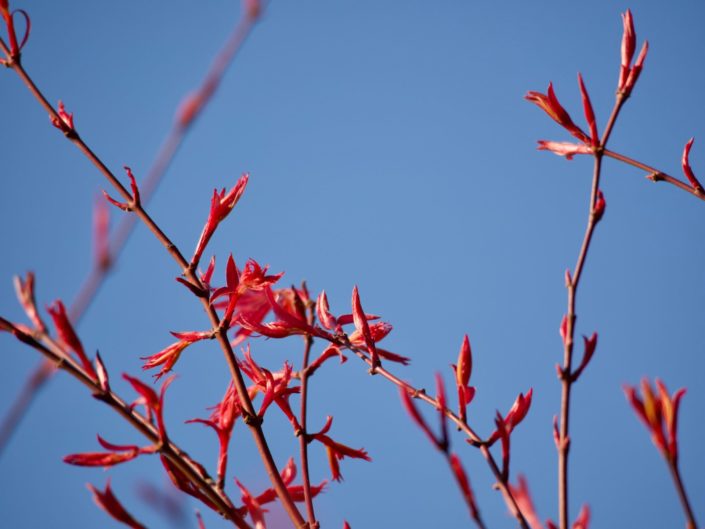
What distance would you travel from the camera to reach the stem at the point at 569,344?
0.97m

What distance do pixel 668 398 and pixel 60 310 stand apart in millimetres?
828

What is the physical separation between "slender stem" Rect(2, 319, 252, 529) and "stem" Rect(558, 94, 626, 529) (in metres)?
0.46

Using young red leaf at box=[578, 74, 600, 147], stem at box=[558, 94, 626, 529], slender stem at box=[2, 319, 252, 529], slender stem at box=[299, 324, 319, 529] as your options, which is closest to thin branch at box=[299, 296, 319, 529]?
slender stem at box=[299, 324, 319, 529]

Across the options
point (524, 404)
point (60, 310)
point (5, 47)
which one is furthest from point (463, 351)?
point (5, 47)

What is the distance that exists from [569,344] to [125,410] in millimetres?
647

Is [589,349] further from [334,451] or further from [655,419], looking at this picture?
[334,451]

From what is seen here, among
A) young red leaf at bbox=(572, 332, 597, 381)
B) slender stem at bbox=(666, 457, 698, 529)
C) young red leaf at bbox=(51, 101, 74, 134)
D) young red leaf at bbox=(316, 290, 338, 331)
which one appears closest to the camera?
slender stem at bbox=(666, 457, 698, 529)

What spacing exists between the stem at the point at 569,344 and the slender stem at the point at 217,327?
1.57 feet

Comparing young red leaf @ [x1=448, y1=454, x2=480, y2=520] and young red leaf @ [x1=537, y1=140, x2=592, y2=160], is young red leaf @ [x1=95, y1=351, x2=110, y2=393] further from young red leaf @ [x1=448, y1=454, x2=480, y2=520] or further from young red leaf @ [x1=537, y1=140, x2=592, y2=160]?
young red leaf @ [x1=537, y1=140, x2=592, y2=160]

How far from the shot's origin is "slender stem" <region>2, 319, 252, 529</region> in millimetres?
1033

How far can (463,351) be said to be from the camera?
4.39 ft

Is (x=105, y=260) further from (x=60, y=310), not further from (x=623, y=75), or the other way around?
(x=623, y=75)

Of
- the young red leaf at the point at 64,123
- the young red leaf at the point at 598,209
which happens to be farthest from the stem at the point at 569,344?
the young red leaf at the point at 64,123

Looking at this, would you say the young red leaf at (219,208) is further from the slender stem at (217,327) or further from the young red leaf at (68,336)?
the young red leaf at (68,336)
